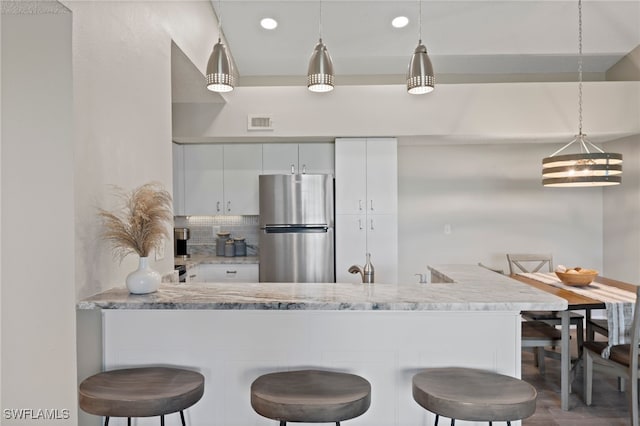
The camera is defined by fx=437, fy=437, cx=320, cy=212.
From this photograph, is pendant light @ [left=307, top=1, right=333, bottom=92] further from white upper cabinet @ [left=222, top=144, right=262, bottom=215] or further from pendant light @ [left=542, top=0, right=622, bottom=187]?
white upper cabinet @ [left=222, top=144, right=262, bottom=215]

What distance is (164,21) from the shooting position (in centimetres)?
274

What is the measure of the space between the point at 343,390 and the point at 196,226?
3971mm

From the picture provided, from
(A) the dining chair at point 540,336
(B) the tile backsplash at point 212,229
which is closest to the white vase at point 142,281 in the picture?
Result: (A) the dining chair at point 540,336

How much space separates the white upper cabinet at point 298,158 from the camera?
15.3 feet

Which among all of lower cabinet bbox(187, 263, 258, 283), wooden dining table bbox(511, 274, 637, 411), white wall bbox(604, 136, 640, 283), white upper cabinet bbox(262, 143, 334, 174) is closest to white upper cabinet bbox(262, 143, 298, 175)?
white upper cabinet bbox(262, 143, 334, 174)

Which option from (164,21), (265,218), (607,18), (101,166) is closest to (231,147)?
(265,218)

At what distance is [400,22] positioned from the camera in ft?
13.9

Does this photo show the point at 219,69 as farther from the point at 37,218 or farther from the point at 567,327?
the point at 567,327

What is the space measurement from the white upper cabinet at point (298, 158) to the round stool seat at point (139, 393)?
10.3ft

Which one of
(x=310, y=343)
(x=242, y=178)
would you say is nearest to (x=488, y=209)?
(x=242, y=178)

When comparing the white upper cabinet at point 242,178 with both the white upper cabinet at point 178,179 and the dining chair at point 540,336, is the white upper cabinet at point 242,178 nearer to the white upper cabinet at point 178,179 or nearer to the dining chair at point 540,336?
the white upper cabinet at point 178,179

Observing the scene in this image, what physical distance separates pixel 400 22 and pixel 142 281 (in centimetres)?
350

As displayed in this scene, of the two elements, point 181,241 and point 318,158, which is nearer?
point 318,158

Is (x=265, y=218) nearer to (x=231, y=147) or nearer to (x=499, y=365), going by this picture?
(x=231, y=147)
